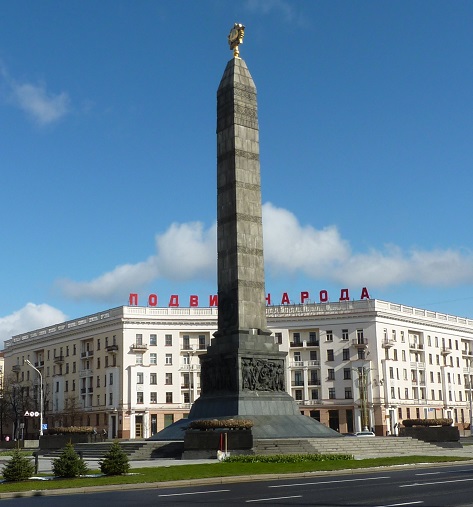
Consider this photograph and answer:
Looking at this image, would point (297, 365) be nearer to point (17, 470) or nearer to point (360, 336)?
point (360, 336)

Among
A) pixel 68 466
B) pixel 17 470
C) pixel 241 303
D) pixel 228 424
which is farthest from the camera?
pixel 241 303

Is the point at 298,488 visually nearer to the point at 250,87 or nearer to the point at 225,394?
the point at 225,394

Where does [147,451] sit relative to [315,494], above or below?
above

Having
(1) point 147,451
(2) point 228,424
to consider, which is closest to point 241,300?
(2) point 228,424

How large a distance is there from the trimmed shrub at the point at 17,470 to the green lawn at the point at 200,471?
1.61 feet

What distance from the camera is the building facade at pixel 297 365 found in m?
81.2

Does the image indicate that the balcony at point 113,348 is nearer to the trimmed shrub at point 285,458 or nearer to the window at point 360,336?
the window at point 360,336

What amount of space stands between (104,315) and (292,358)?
880 inches

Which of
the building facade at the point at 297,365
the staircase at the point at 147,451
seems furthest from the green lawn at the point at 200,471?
the building facade at the point at 297,365

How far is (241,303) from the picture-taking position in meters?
37.7

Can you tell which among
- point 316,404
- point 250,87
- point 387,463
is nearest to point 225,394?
point 387,463

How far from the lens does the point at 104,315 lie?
87500mm

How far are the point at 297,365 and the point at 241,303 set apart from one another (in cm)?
4863

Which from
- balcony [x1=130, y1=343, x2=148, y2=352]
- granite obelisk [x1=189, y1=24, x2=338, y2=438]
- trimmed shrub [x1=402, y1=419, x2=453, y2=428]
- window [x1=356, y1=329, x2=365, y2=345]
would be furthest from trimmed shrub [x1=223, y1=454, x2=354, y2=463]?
balcony [x1=130, y1=343, x2=148, y2=352]
